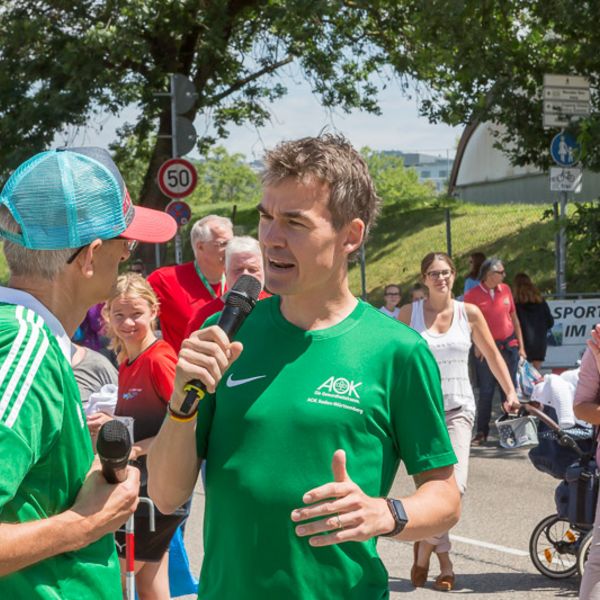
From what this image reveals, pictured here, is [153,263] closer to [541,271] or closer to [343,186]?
[541,271]

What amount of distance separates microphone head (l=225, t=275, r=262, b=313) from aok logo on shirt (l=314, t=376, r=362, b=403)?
277 millimetres

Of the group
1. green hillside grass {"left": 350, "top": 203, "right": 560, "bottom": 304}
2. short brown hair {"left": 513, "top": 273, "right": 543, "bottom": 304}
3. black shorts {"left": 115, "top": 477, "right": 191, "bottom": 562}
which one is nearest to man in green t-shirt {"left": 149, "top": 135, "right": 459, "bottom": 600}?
black shorts {"left": 115, "top": 477, "right": 191, "bottom": 562}

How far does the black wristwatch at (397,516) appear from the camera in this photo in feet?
9.64

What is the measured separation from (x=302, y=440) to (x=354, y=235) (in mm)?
605

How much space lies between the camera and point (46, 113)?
25.5 m

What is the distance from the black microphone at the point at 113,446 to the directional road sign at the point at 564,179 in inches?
568

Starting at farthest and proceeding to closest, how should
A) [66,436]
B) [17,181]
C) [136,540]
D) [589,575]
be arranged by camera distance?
[136,540], [589,575], [17,181], [66,436]

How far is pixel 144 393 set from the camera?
598 cm

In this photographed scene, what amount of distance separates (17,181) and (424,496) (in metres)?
1.30

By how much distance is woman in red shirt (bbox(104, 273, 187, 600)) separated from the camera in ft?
19.5

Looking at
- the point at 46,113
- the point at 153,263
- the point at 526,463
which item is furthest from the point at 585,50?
the point at 153,263

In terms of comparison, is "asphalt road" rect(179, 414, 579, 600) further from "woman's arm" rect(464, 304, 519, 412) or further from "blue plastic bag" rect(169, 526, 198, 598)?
"blue plastic bag" rect(169, 526, 198, 598)

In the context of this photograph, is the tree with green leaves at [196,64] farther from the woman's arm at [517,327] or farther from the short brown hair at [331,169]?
the short brown hair at [331,169]

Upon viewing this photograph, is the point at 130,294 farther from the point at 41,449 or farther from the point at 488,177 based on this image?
the point at 488,177
